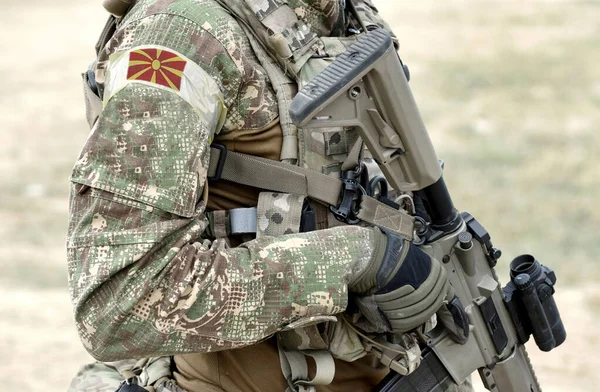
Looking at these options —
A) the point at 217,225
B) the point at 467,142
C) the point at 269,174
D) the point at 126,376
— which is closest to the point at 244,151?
the point at 269,174

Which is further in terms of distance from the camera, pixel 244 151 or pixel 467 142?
pixel 467 142

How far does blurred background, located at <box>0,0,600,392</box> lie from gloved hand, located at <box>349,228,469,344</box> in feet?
13.3

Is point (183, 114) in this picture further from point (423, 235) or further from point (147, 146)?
point (423, 235)

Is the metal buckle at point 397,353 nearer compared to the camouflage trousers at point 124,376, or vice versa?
the metal buckle at point 397,353

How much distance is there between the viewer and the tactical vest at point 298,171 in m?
2.40

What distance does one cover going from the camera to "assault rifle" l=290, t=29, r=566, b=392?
2287 millimetres

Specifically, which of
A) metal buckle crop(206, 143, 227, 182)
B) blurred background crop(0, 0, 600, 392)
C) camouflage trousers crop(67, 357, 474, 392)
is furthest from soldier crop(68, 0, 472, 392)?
blurred background crop(0, 0, 600, 392)

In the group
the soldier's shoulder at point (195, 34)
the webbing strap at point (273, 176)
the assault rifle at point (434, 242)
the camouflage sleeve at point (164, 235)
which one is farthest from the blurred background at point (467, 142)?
the soldier's shoulder at point (195, 34)

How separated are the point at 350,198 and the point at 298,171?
0.18 meters

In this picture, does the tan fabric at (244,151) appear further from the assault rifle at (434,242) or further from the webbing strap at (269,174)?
the assault rifle at (434,242)

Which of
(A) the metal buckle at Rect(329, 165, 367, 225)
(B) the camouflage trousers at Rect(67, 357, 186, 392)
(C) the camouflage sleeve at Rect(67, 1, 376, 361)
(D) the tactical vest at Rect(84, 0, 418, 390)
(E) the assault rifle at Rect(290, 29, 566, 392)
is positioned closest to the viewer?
(C) the camouflage sleeve at Rect(67, 1, 376, 361)

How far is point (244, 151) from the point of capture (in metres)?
2.41

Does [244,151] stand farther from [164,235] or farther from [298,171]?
[164,235]

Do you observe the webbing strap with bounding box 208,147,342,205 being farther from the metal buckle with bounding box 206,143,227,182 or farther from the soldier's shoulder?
the soldier's shoulder
